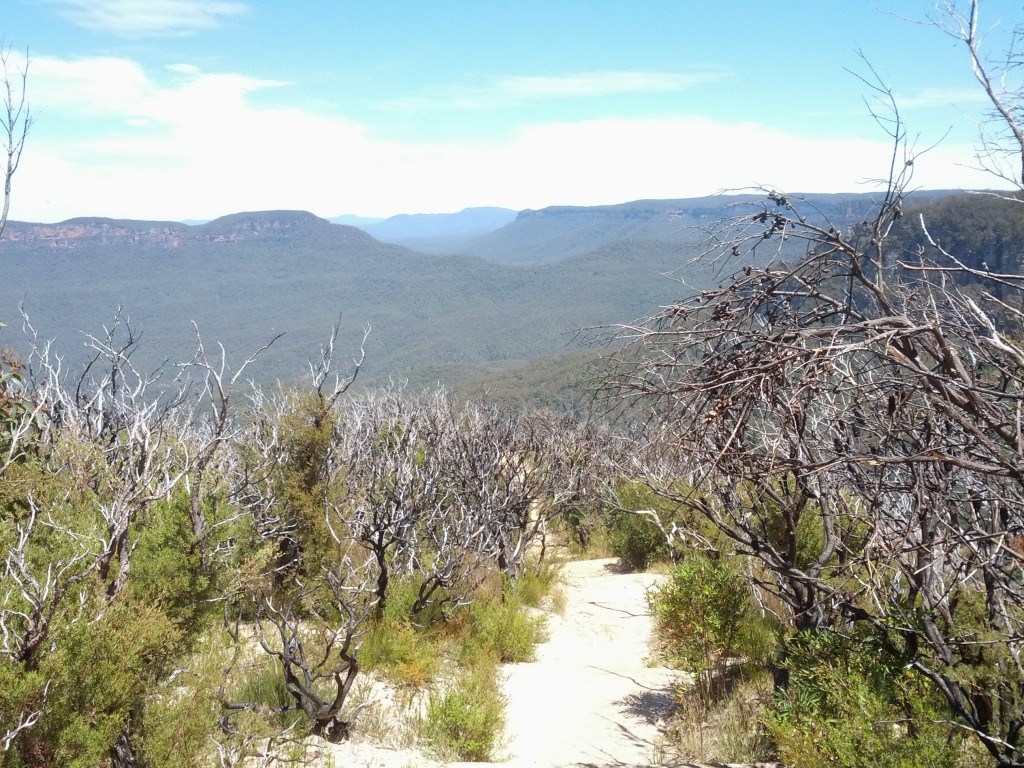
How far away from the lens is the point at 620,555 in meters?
16.1

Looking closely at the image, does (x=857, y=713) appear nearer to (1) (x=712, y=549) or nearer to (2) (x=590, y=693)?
(1) (x=712, y=549)

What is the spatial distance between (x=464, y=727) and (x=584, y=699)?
7.32 feet

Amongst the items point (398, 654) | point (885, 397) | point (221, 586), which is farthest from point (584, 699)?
point (885, 397)

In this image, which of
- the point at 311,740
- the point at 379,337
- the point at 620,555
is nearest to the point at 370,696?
the point at 311,740

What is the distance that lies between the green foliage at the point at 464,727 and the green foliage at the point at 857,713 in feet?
7.86

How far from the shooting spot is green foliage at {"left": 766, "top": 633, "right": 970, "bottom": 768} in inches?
165

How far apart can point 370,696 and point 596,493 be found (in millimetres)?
13028

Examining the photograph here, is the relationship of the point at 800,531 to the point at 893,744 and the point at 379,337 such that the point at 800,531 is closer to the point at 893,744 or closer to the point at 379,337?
the point at 893,744

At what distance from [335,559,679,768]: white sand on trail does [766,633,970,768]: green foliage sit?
67.3 inches

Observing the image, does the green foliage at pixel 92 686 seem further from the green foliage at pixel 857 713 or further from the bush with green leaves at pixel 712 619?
the bush with green leaves at pixel 712 619

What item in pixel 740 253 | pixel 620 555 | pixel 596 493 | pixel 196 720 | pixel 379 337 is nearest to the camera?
pixel 740 253

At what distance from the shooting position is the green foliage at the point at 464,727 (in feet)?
20.4

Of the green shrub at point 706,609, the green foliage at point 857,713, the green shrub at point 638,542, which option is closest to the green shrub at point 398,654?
the green shrub at point 706,609

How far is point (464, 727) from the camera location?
634cm
